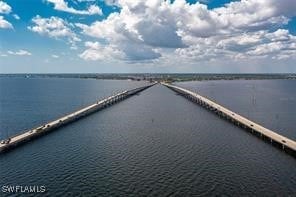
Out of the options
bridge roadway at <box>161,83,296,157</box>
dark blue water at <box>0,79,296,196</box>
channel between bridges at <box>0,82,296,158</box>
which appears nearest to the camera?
dark blue water at <box>0,79,296,196</box>

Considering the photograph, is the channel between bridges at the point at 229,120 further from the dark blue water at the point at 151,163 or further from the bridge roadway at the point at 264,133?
the dark blue water at the point at 151,163

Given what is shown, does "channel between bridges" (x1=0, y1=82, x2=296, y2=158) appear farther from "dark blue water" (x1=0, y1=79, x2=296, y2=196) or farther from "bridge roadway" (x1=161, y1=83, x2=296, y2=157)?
"dark blue water" (x1=0, y1=79, x2=296, y2=196)

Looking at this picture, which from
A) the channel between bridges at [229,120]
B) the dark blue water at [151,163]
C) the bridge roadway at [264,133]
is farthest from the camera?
the channel between bridges at [229,120]

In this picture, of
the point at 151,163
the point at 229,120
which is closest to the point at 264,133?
the point at 229,120

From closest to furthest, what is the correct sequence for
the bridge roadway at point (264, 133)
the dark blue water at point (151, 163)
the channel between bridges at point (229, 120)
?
the dark blue water at point (151, 163) < the bridge roadway at point (264, 133) < the channel between bridges at point (229, 120)

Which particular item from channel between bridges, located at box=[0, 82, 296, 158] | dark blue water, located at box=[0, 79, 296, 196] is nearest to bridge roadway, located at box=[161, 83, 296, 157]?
channel between bridges, located at box=[0, 82, 296, 158]

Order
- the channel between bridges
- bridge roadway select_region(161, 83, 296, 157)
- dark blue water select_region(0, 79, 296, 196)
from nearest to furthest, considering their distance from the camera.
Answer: dark blue water select_region(0, 79, 296, 196) < bridge roadway select_region(161, 83, 296, 157) < the channel between bridges

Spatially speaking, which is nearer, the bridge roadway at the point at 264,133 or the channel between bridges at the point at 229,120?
the bridge roadway at the point at 264,133

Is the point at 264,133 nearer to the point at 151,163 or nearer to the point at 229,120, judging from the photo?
the point at 229,120

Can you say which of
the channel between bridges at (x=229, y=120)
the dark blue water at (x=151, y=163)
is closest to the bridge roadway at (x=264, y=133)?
the channel between bridges at (x=229, y=120)

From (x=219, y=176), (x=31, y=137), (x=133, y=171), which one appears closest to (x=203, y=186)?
(x=219, y=176)
